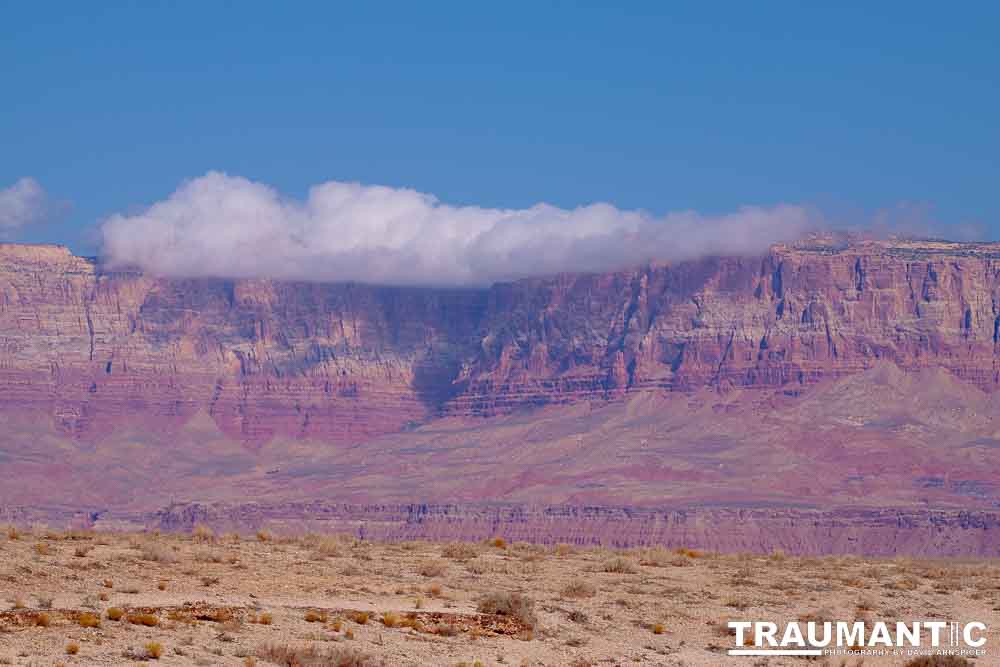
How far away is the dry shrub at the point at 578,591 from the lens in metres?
47.5

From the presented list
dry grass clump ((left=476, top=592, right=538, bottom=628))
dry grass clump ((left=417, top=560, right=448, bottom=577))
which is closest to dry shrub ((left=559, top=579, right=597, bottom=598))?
dry grass clump ((left=476, top=592, right=538, bottom=628))

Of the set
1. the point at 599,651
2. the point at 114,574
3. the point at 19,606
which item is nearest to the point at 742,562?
the point at 599,651

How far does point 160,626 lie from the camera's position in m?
38.5

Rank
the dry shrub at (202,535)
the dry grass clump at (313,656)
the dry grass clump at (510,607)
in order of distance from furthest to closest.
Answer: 1. the dry shrub at (202,535)
2. the dry grass clump at (510,607)
3. the dry grass clump at (313,656)

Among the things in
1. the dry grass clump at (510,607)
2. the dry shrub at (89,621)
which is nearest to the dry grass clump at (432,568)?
the dry grass clump at (510,607)

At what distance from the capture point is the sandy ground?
3791 cm

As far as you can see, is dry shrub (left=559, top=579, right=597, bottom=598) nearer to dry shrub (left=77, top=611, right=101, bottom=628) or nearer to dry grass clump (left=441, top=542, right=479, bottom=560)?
dry grass clump (left=441, top=542, right=479, bottom=560)

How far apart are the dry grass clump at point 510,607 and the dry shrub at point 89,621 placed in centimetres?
954

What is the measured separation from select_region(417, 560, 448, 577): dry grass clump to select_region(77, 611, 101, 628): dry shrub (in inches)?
501

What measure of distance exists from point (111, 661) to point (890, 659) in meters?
17.7

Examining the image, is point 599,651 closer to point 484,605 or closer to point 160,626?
point 484,605

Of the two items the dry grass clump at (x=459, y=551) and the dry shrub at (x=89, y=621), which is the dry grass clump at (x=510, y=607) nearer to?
the dry shrub at (x=89, y=621)

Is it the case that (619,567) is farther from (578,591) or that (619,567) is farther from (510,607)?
(510,607)

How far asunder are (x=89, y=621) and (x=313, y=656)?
15.7ft
